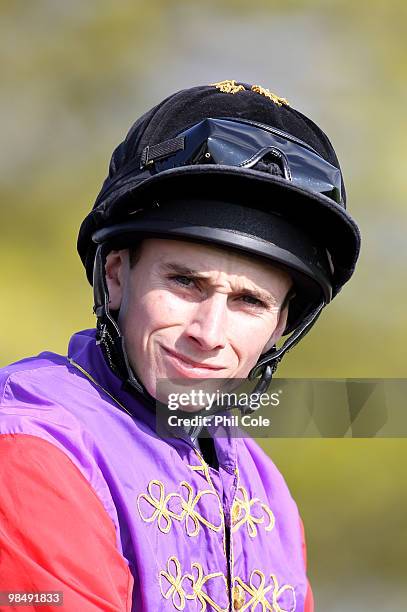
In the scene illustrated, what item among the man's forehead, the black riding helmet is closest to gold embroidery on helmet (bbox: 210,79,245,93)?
the black riding helmet

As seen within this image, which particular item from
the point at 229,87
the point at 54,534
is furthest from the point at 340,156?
the point at 54,534

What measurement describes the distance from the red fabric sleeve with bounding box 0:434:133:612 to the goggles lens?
49 cm

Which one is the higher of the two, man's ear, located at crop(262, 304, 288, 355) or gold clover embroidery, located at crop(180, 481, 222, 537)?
man's ear, located at crop(262, 304, 288, 355)

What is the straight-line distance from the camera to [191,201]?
147cm

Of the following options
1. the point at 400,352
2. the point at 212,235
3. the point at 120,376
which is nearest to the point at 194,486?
the point at 120,376

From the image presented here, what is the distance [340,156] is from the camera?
4320 millimetres

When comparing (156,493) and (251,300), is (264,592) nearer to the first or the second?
(156,493)

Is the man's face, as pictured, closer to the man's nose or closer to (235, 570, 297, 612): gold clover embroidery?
the man's nose

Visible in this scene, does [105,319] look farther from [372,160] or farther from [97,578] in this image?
[372,160]

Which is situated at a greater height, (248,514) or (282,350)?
(282,350)

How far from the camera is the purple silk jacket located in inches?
50.8

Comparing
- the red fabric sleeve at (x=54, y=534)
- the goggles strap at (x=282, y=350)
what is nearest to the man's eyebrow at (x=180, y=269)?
the goggles strap at (x=282, y=350)

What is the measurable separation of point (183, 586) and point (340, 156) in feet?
10.6

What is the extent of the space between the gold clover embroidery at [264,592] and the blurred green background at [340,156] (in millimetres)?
2237
